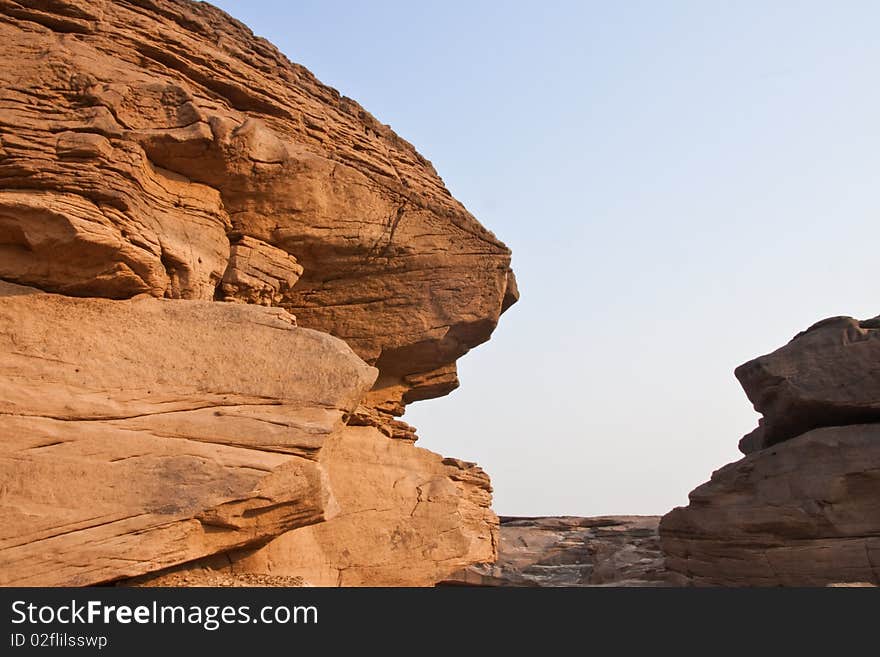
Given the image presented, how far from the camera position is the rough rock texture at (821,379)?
16594 millimetres

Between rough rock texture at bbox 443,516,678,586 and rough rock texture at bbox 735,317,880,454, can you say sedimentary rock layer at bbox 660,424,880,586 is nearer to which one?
rough rock texture at bbox 735,317,880,454

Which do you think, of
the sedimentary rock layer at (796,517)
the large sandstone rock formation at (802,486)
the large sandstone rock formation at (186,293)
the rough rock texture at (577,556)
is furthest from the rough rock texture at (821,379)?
the large sandstone rock formation at (186,293)

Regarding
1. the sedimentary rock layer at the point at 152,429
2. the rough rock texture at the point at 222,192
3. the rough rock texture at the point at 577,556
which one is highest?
the rough rock texture at the point at 222,192

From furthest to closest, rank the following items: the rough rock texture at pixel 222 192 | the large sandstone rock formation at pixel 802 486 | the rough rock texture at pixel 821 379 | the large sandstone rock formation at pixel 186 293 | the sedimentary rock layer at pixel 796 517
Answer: the rough rock texture at pixel 821 379, the large sandstone rock formation at pixel 802 486, the sedimentary rock layer at pixel 796 517, the rough rock texture at pixel 222 192, the large sandstone rock formation at pixel 186 293

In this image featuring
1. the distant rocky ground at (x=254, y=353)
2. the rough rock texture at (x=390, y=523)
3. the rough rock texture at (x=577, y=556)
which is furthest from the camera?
the rough rock texture at (x=577, y=556)

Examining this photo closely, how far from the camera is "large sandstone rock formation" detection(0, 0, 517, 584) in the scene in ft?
32.5

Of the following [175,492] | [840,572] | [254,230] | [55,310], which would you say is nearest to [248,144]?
[254,230]

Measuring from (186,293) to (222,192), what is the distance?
1.97 metres

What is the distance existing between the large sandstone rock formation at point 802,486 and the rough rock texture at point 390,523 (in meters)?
4.37

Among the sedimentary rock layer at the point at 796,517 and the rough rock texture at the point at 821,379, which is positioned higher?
the rough rock texture at the point at 821,379

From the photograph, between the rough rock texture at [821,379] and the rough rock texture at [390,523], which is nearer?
the rough rock texture at [390,523]

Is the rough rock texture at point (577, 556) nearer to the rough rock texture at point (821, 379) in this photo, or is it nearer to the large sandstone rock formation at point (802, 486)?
the large sandstone rock formation at point (802, 486)

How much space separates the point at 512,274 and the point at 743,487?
6186 millimetres

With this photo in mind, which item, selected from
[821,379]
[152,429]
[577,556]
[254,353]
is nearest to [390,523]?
[254,353]
